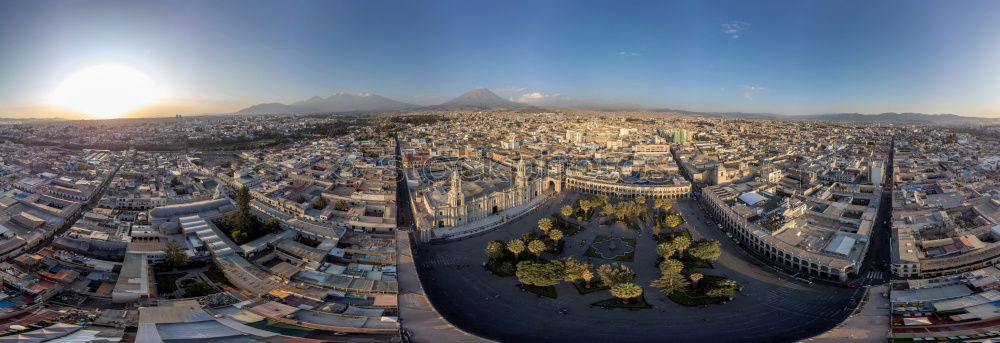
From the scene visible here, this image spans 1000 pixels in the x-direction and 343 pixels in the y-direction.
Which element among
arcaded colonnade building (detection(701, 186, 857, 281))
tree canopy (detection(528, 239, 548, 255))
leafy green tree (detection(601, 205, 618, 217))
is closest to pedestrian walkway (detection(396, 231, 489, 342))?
tree canopy (detection(528, 239, 548, 255))

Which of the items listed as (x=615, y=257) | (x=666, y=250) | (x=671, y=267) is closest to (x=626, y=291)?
(x=671, y=267)

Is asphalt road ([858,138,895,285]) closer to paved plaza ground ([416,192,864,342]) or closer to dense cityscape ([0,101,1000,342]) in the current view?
dense cityscape ([0,101,1000,342])

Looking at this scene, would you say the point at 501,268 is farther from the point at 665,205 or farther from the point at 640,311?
the point at 665,205

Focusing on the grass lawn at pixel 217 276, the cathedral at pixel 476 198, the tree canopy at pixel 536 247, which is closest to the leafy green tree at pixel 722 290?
the tree canopy at pixel 536 247

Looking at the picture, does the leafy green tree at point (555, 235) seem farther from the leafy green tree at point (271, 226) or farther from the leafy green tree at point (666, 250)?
the leafy green tree at point (271, 226)

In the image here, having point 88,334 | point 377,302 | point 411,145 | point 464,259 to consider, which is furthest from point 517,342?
A: point 411,145

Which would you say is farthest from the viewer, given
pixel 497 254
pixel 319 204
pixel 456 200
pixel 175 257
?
pixel 319 204
